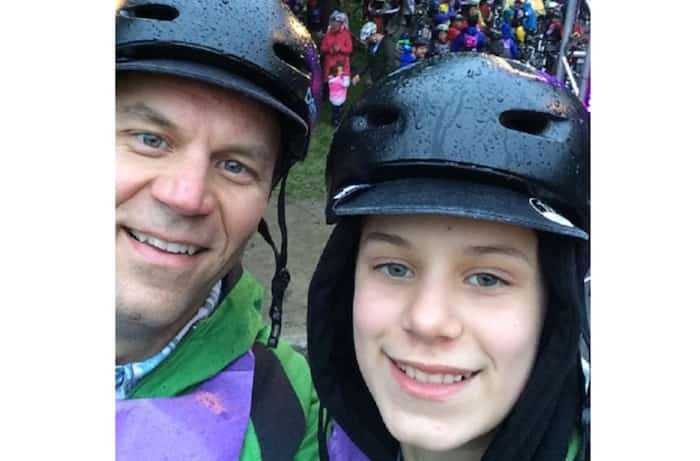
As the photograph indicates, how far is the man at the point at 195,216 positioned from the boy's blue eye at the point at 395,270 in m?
0.55

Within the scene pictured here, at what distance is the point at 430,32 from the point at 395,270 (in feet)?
39.2

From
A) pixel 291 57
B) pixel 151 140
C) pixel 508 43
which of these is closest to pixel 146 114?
pixel 151 140

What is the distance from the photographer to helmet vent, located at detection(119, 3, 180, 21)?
6.61 ft

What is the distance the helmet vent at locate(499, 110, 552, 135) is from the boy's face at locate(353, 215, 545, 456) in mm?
273

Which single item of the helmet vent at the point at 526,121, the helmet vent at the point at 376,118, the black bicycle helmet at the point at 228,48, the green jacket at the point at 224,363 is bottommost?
the green jacket at the point at 224,363

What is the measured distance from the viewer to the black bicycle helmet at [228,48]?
192cm

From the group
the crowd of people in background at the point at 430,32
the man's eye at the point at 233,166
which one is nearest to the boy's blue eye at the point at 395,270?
the man's eye at the point at 233,166

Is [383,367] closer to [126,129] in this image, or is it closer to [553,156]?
[553,156]

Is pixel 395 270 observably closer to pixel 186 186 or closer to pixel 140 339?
pixel 186 186

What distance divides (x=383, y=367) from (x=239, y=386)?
0.62 m

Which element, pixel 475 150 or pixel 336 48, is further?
pixel 336 48

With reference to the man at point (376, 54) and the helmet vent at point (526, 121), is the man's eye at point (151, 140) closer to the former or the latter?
the helmet vent at point (526, 121)

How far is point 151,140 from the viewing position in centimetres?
192
